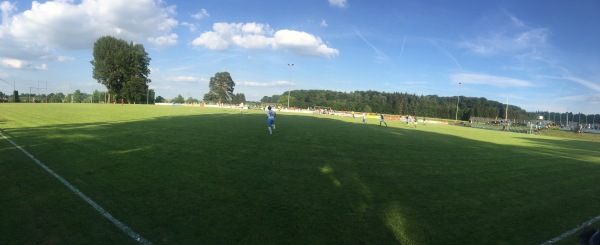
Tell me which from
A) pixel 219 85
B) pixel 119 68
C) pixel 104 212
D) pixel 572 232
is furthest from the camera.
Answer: pixel 219 85

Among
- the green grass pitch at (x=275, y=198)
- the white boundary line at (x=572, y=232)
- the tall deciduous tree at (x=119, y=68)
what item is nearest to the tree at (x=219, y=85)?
the tall deciduous tree at (x=119, y=68)

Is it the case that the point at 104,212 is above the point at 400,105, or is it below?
below

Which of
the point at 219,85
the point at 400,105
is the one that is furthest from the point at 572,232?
the point at 219,85

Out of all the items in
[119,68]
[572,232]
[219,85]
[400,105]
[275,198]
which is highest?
[219,85]

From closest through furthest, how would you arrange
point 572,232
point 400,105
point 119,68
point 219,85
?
point 572,232 < point 119,68 < point 400,105 < point 219,85

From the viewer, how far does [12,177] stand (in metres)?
7.24

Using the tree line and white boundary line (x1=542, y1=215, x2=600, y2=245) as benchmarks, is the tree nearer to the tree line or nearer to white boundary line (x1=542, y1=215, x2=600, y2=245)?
the tree line

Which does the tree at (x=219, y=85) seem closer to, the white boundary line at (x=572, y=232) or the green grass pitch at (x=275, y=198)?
the green grass pitch at (x=275, y=198)

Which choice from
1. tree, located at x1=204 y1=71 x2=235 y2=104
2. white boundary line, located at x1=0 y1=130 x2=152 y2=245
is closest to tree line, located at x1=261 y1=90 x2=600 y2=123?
tree, located at x1=204 y1=71 x2=235 y2=104

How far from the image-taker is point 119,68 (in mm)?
76500

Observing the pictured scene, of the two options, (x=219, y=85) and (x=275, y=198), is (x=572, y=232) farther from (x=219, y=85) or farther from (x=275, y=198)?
(x=219, y=85)

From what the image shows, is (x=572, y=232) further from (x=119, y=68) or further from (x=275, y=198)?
(x=119, y=68)

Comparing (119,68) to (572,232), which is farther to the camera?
(119,68)

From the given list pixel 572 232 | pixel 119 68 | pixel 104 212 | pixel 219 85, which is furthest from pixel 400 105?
pixel 104 212
